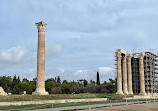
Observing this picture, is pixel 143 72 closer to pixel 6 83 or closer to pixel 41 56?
pixel 41 56

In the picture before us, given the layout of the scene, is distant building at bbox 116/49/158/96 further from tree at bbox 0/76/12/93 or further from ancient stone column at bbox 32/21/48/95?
tree at bbox 0/76/12/93

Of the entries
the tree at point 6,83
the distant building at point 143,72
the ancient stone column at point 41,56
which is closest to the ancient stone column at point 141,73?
the distant building at point 143,72

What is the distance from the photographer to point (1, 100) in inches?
1238

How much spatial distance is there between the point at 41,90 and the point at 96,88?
50845mm

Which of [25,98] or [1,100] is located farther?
[25,98]

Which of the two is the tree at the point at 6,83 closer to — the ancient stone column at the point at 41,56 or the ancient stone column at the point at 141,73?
the ancient stone column at the point at 141,73

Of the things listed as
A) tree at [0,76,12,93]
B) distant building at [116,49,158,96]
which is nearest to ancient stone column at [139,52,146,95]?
distant building at [116,49,158,96]

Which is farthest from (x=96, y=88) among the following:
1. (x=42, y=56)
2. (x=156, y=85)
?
(x=42, y=56)

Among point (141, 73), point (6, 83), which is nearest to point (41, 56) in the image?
point (141, 73)

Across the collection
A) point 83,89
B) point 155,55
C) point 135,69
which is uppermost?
point 155,55

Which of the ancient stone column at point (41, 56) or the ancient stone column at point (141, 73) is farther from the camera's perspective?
the ancient stone column at point (141, 73)

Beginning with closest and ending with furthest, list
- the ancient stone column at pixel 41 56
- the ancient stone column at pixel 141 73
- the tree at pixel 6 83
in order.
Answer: the ancient stone column at pixel 41 56
the ancient stone column at pixel 141 73
the tree at pixel 6 83

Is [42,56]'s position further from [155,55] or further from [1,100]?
[155,55]

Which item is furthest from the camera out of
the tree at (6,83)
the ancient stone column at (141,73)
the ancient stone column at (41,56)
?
the tree at (6,83)
